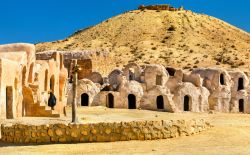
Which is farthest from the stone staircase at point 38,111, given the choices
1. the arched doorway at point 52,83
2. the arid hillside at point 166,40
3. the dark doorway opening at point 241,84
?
the arid hillside at point 166,40

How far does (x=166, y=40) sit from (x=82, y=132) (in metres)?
54.2

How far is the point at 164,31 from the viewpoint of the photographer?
2857 inches

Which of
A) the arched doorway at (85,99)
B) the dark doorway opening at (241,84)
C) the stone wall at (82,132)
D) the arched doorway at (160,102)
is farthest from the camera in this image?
the dark doorway opening at (241,84)

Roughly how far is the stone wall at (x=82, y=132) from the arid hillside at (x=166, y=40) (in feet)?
126

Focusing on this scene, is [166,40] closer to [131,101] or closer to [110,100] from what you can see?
[131,101]

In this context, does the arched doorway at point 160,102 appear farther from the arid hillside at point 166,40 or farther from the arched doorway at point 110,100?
the arid hillside at point 166,40

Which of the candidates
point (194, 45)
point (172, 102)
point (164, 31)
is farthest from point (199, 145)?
point (164, 31)

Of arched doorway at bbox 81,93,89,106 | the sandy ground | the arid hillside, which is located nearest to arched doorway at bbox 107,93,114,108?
arched doorway at bbox 81,93,89,106

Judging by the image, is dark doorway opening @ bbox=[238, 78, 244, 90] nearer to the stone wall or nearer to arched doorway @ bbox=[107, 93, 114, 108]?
arched doorway @ bbox=[107, 93, 114, 108]

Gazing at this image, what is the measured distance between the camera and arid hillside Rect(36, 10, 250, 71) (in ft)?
195

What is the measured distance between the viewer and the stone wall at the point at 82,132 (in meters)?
15.7

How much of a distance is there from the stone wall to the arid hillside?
126ft

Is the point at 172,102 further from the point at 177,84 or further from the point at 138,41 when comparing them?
the point at 138,41

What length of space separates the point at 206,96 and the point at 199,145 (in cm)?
2322
